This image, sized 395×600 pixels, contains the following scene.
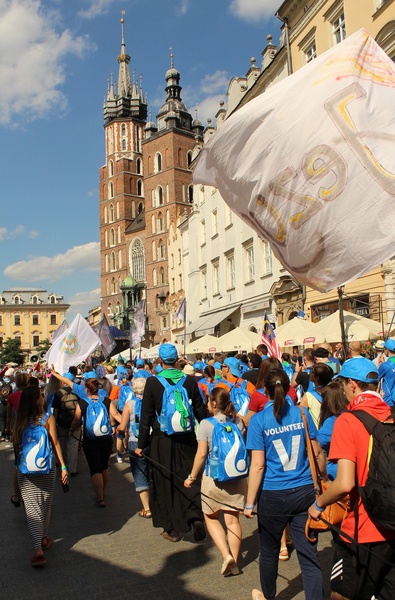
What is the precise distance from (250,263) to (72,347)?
16938 mm

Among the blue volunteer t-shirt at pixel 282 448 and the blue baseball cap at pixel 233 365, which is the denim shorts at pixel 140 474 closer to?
the blue baseball cap at pixel 233 365

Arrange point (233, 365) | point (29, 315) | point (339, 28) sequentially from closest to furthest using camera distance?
point (233, 365), point (339, 28), point (29, 315)

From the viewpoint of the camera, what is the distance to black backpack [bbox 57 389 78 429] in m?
8.91

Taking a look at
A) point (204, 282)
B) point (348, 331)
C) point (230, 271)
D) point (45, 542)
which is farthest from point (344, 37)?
point (204, 282)

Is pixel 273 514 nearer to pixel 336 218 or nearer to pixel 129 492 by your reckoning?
pixel 336 218

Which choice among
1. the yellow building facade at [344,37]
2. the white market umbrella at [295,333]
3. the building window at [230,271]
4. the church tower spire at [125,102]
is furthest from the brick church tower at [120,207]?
the white market umbrella at [295,333]

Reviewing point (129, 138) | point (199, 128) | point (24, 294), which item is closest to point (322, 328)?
point (199, 128)

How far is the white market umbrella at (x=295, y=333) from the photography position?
534 inches

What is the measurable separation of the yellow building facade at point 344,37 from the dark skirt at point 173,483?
9.83m

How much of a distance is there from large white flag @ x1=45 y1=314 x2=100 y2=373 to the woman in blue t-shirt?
955 cm

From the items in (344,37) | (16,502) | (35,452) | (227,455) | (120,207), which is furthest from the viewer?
(120,207)

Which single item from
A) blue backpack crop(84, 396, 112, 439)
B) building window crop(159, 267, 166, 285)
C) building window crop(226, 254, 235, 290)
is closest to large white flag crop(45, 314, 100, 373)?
blue backpack crop(84, 396, 112, 439)

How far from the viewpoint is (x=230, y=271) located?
3234cm

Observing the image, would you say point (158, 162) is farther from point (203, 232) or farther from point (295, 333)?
point (295, 333)
